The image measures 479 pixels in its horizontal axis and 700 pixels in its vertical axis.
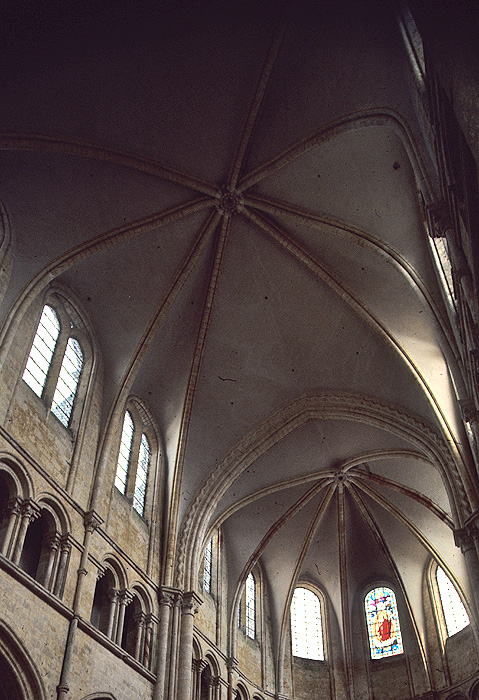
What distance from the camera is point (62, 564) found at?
505 inches

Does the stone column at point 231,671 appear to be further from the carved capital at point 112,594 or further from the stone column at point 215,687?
the carved capital at point 112,594

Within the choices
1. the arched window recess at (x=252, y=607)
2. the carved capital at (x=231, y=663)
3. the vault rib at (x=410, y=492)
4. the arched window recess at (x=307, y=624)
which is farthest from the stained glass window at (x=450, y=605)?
the carved capital at (x=231, y=663)

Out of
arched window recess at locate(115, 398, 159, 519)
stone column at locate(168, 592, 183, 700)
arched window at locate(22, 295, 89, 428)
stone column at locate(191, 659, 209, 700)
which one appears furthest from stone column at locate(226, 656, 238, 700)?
arched window at locate(22, 295, 89, 428)

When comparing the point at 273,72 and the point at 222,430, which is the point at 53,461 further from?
the point at 273,72

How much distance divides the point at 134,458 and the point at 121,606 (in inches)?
153

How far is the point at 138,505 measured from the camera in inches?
661

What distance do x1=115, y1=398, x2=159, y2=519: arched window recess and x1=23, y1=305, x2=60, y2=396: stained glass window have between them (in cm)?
279

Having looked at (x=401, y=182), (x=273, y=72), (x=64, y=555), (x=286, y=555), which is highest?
(x=273, y=72)

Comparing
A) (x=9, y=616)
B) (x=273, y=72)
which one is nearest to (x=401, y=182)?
(x=273, y=72)

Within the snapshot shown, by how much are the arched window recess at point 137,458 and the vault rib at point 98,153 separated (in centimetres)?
573

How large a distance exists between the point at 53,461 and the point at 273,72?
9.13 m

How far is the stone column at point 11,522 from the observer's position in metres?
11.4

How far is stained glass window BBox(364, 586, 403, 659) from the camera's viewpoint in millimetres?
21812

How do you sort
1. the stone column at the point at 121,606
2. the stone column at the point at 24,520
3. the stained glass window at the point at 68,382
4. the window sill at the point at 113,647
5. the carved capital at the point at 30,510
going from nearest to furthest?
the stone column at the point at 24,520 → the carved capital at the point at 30,510 → the window sill at the point at 113,647 → the stone column at the point at 121,606 → the stained glass window at the point at 68,382
